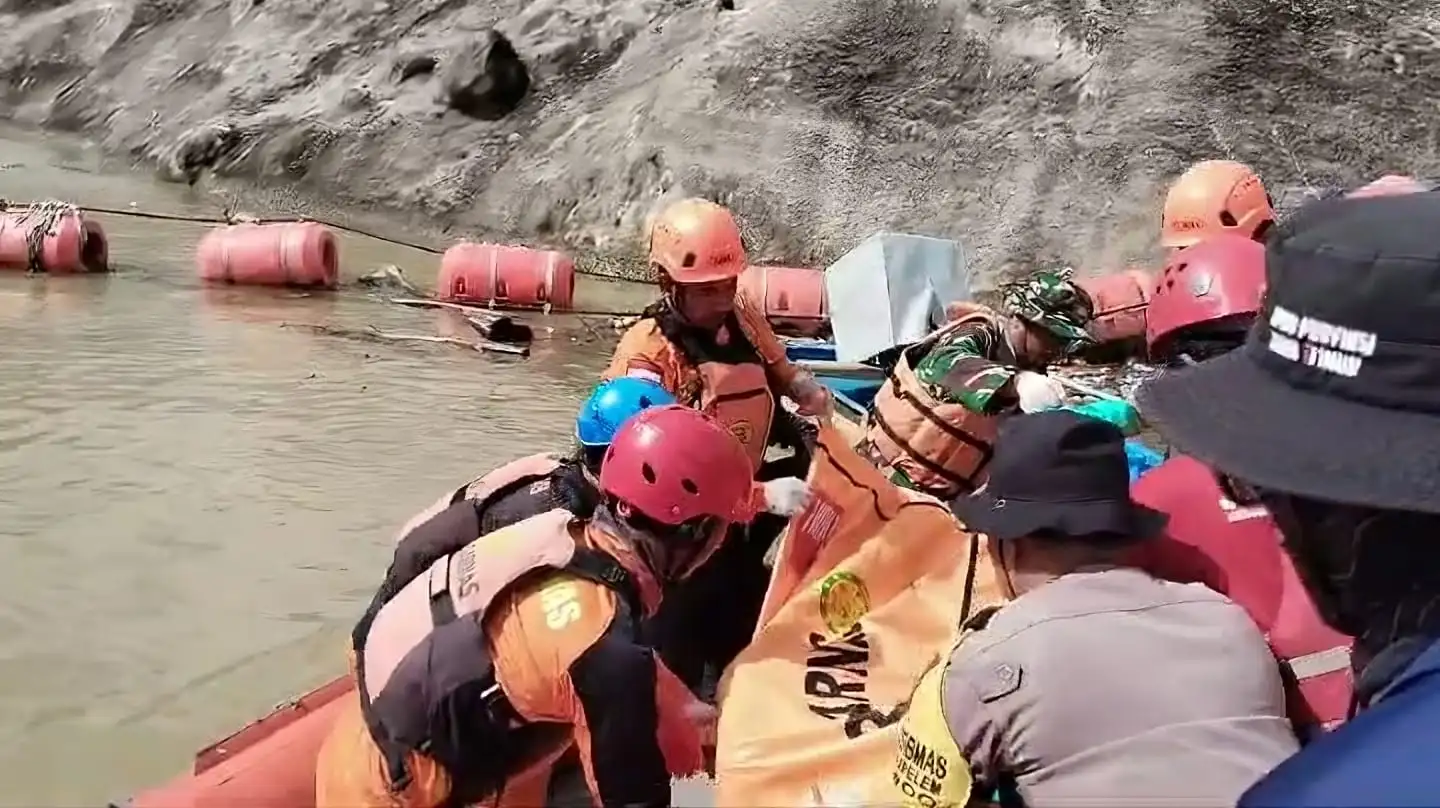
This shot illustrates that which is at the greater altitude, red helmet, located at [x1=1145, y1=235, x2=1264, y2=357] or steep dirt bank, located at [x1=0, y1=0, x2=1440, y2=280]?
red helmet, located at [x1=1145, y1=235, x2=1264, y2=357]

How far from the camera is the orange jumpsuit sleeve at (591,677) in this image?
8.42 feet

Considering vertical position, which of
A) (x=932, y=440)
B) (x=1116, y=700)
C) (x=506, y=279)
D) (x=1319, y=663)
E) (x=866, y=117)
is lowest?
(x=506, y=279)

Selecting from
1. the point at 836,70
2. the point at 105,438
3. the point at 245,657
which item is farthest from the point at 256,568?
the point at 836,70

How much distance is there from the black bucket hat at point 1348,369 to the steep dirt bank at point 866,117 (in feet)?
31.7

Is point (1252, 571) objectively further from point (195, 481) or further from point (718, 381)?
point (195, 481)

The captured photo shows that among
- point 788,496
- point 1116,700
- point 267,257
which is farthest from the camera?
point 267,257

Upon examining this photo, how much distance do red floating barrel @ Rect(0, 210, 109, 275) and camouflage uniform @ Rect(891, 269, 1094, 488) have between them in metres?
8.10

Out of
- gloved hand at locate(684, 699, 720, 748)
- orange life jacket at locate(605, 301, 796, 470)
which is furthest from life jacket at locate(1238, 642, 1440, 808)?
orange life jacket at locate(605, 301, 796, 470)

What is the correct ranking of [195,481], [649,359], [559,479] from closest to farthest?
[559,479] < [649,359] < [195,481]

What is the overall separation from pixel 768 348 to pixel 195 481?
2815 mm

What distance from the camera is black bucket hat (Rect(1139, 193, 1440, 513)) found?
3.35 feet

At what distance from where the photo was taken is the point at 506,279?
9.89m

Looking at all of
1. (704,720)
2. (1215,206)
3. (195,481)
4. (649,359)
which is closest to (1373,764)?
(704,720)

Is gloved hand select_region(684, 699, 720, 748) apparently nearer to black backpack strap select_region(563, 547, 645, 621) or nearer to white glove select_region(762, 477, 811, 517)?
black backpack strap select_region(563, 547, 645, 621)
